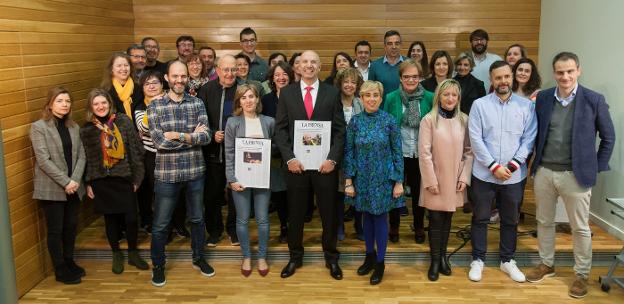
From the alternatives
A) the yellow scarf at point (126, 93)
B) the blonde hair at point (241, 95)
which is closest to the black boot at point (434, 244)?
the blonde hair at point (241, 95)

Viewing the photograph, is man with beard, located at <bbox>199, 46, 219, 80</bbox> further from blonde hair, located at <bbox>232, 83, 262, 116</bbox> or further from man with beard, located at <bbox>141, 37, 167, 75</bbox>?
blonde hair, located at <bbox>232, 83, 262, 116</bbox>

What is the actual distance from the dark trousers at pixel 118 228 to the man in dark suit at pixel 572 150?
3003 mm

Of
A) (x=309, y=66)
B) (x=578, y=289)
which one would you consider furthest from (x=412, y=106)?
(x=578, y=289)

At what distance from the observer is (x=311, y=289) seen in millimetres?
3803

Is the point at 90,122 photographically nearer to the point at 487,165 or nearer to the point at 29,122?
the point at 29,122

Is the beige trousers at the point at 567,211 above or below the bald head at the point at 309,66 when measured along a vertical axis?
below

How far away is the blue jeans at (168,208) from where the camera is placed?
375 centimetres

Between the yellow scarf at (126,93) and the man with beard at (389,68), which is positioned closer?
the yellow scarf at (126,93)

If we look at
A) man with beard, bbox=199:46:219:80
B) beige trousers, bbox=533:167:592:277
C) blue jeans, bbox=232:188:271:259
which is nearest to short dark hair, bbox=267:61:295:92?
blue jeans, bbox=232:188:271:259

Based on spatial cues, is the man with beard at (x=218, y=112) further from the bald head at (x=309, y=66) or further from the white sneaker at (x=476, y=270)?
the white sneaker at (x=476, y=270)

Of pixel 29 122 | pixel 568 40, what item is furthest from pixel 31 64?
pixel 568 40

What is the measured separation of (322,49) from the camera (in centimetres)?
648

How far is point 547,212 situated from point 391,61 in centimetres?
214

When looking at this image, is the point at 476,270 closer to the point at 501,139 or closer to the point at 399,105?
the point at 501,139
